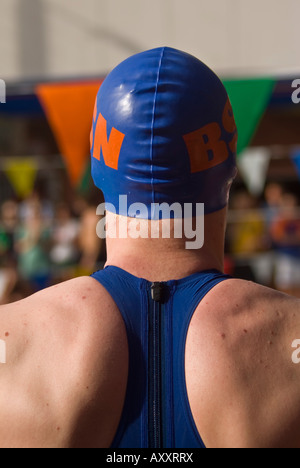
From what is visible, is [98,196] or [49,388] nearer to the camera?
[49,388]

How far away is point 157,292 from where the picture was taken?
111 centimetres

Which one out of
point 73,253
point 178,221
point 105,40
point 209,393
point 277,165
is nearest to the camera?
point 209,393

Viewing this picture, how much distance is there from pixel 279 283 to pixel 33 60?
12.4 ft

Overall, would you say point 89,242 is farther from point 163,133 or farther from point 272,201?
point 163,133

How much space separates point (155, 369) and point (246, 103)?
4064 millimetres

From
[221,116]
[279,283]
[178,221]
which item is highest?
[221,116]

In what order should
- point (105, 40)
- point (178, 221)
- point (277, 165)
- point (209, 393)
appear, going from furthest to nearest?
point (277, 165) < point (105, 40) < point (178, 221) < point (209, 393)

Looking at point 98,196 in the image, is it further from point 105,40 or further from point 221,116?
point 221,116

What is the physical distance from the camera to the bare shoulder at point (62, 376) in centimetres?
104

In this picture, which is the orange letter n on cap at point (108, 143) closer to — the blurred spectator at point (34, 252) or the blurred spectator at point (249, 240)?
the blurred spectator at point (34, 252)

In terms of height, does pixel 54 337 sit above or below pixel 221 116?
below

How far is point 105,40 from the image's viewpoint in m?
6.69

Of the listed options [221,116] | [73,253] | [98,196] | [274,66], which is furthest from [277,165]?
[221,116]

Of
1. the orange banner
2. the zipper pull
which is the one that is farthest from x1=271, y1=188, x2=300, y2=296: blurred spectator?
the zipper pull
